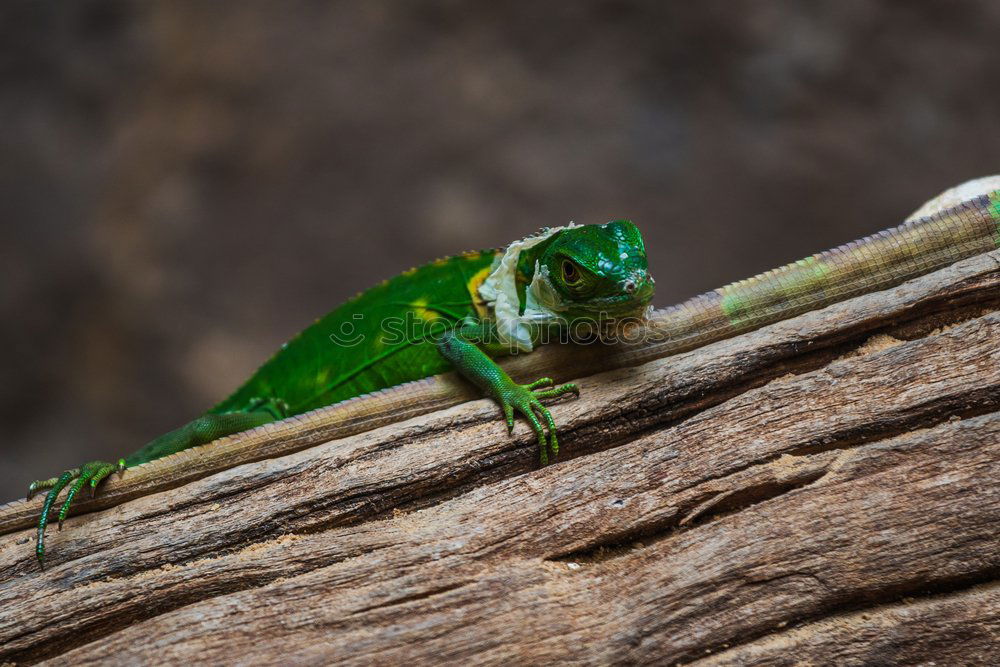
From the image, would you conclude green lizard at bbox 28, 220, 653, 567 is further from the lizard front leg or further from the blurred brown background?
the blurred brown background

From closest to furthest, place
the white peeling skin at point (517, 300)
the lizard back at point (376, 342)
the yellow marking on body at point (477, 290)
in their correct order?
the white peeling skin at point (517, 300) → the yellow marking on body at point (477, 290) → the lizard back at point (376, 342)

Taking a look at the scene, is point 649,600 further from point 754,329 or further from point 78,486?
point 78,486

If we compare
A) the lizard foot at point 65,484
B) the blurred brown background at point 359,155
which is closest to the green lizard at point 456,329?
the lizard foot at point 65,484

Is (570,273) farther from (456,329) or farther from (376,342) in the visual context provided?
(376,342)

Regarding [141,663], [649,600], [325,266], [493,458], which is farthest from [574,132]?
[141,663]

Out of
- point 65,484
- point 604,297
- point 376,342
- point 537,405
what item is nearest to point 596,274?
point 604,297

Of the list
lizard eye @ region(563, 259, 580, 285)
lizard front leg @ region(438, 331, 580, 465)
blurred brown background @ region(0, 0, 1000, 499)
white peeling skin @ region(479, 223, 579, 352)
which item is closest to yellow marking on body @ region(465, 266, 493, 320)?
white peeling skin @ region(479, 223, 579, 352)

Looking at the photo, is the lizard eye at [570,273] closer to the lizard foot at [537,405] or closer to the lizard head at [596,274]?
the lizard head at [596,274]
